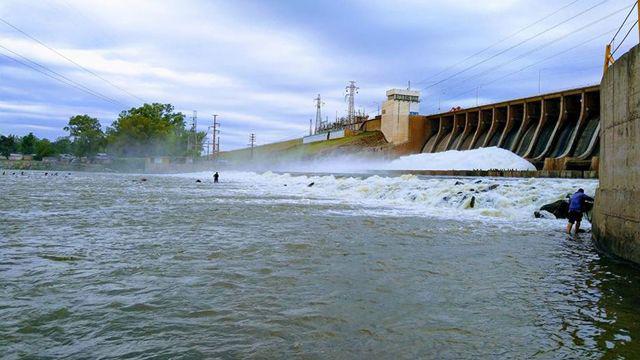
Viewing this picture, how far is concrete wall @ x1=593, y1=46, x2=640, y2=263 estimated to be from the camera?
7.66 m

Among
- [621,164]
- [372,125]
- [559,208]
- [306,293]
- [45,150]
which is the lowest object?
[306,293]

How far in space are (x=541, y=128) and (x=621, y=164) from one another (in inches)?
1508

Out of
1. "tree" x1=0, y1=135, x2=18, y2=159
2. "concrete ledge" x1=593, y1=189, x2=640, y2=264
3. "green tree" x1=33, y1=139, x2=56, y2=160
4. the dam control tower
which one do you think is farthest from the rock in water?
"tree" x1=0, y1=135, x2=18, y2=159

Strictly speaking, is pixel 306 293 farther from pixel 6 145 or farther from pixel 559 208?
pixel 6 145

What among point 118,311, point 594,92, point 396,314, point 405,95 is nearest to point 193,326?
point 118,311

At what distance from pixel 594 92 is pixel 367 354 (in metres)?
42.7

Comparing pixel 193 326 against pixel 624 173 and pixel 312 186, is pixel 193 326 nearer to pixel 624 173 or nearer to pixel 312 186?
pixel 624 173

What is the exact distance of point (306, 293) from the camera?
591 cm

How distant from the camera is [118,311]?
16.3 feet

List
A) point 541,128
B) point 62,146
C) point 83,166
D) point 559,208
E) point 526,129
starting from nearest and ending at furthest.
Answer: point 559,208 < point 541,128 < point 526,129 < point 83,166 < point 62,146

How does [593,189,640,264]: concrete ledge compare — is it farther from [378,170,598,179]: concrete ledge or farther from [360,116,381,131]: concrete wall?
[360,116,381,131]: concrete wall

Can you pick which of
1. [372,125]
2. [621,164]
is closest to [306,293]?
[621,164]

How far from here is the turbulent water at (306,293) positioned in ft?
13.8

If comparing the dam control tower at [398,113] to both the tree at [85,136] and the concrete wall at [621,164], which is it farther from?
the tree at [85,136]
